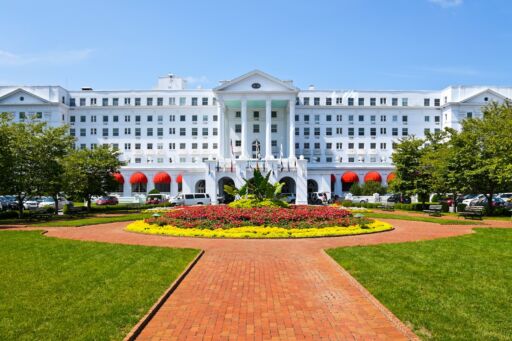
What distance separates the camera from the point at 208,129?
8081cm

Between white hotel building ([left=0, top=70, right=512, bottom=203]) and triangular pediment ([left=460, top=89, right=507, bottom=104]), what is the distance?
7.2 inches

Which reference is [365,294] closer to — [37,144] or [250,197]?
[250,197]

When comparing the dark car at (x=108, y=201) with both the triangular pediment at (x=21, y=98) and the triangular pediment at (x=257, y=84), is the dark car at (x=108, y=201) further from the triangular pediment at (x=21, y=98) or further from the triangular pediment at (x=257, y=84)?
the triangular pediment at (x=21, y=98)

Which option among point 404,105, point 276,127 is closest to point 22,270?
point 276,127

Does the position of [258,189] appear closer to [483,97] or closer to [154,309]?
[154,309]

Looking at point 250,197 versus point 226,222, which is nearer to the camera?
point 226,222

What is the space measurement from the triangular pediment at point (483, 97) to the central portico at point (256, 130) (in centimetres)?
3356

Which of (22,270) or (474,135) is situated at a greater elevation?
(474,135)

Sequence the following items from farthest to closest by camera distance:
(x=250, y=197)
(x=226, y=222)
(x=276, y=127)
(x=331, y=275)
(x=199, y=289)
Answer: (x=276, y=127), (x=250, y=197), (x=226, y=222), (x=331, y=275), (x=199, y=289)

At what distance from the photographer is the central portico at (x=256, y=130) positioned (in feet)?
209

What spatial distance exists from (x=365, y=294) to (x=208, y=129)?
2844 inches

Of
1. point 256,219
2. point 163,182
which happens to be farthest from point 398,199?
point 163,182

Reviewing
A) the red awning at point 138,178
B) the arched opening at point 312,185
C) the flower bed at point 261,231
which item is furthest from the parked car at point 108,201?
the flower bed at point 261,231

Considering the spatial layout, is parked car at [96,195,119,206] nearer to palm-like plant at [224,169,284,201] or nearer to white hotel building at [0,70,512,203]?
white hotel building at [0,70,512,203]
